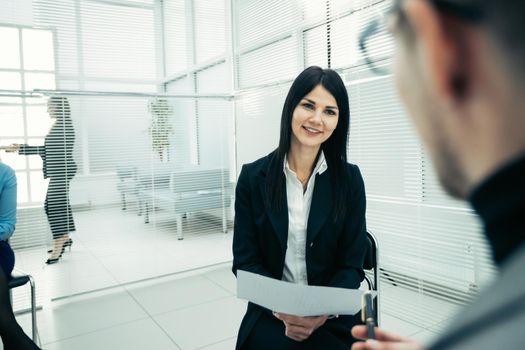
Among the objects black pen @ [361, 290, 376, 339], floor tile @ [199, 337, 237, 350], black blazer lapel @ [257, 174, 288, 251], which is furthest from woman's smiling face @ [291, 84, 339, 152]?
floor tile @ [199, 337, 237, 350]

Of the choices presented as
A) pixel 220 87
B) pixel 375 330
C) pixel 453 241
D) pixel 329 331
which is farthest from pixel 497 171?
pixel 220 87

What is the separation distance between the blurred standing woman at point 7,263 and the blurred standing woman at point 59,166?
75 cm

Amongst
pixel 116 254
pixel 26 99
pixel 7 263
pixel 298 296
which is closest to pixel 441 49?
pixel 298 296

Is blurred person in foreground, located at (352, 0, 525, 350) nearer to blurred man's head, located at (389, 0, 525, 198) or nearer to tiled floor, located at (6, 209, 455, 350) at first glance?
blurred man's head, located at (389, 0, 525, 198)

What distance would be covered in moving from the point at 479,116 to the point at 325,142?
4.54 ft

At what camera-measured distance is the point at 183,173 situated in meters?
3.78

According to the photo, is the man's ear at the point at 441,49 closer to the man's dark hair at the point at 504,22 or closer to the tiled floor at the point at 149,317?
the man's dark hair at the point at 504,22

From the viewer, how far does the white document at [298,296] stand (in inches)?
48.6

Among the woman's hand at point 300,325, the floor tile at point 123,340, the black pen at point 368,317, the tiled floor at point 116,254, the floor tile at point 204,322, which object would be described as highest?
the black pen at point 368,317

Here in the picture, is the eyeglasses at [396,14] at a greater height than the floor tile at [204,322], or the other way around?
the eyeglasses at [396,14]

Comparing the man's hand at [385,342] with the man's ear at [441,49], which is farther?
the man's hand at [385,342]

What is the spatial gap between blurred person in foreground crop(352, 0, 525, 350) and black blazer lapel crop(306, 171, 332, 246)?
46.4 inches

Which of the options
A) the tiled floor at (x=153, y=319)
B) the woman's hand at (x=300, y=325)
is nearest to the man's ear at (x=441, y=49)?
the woman's hand at (x=300, y=325)

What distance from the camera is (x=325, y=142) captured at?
169 cm
